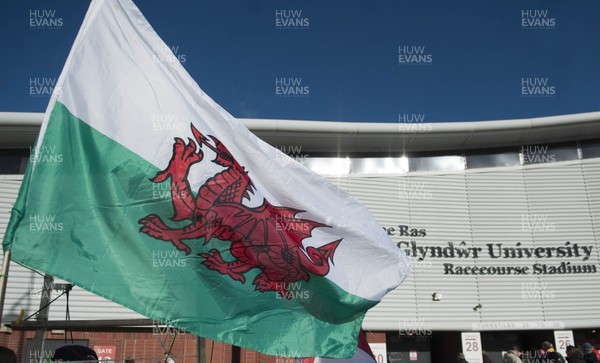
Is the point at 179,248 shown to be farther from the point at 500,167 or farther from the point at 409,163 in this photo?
the point at 500,167

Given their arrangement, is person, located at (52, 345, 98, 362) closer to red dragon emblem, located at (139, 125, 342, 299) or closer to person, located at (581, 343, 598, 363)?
red dragon emblem, located at (139, 125, 342, 299)

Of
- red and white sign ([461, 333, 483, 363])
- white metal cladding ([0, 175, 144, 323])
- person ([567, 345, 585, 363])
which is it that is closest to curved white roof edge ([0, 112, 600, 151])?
white metal cladding ([0, 175, 144, 323])

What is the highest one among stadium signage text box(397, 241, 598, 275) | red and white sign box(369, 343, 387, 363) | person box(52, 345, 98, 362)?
stadium signage text box(397, 241, 598, 275)

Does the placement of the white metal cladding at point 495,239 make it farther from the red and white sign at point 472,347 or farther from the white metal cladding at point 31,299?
the white metal cladding at point 31,299

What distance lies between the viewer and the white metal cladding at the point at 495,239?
18.4 m

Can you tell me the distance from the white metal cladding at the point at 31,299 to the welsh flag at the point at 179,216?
13.1 m

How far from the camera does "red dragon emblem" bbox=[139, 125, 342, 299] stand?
4.38m

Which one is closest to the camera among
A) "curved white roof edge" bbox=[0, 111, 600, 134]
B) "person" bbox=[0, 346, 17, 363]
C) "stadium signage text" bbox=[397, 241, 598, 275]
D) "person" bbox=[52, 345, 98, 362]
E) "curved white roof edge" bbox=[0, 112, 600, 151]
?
"person" bbox=[0, 346, 17, 363]

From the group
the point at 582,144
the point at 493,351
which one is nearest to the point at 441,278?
the point at 493,351

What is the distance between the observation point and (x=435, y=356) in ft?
65.9

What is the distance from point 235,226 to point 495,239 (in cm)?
1658

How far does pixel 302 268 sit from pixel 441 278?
1506 cm

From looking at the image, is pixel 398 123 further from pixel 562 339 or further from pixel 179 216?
pixel 179 216

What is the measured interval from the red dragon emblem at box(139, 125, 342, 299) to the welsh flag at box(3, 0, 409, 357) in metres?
0.01
